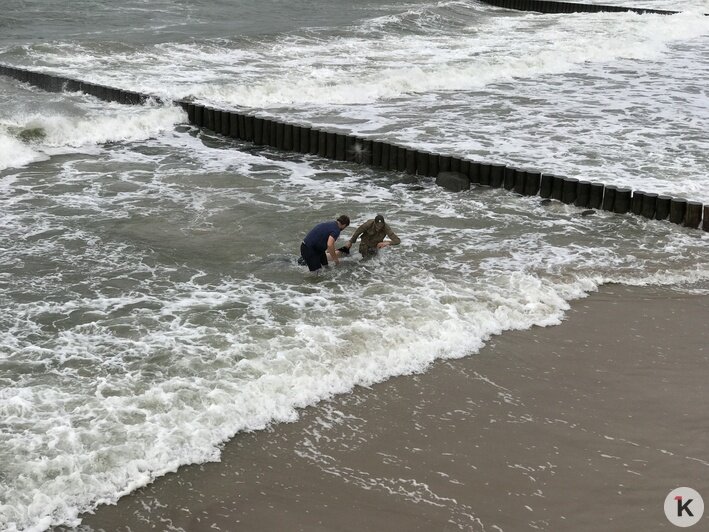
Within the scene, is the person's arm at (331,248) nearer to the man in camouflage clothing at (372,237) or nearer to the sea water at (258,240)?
the sea water at (258,240)

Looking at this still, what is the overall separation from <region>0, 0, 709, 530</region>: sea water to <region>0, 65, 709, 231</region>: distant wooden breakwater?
311 millimetres

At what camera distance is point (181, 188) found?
16.1 metres

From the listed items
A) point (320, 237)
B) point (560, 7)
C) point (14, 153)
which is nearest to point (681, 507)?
point (320, 237)

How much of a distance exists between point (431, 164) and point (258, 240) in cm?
519

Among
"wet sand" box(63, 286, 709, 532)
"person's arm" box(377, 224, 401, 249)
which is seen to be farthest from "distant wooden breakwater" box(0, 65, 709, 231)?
"wet sand" box(63, 286, 709, 532)

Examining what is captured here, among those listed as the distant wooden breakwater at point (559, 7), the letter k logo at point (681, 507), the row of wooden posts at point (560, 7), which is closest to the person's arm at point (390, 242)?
the letter k logo at point (681, 507)

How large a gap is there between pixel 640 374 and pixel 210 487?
4823 mm

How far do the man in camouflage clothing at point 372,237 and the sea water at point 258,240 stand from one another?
22 centimetres

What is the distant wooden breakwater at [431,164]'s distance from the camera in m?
15.0

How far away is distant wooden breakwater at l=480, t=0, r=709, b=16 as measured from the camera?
153ft

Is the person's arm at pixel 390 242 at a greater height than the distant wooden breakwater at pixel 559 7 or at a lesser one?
lesser

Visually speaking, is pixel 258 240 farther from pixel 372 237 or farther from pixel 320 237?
pixel 372 237

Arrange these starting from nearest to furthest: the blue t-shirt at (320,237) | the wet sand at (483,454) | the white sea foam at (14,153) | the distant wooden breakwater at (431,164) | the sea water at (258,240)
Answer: the wet sand at (483,454), the sea water at (258,240), the blue t-shirt at (320,237), the distant wooden breakwater at (431,164), the white sea foam at (14,153)

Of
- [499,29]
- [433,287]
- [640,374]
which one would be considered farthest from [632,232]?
[499,29]
